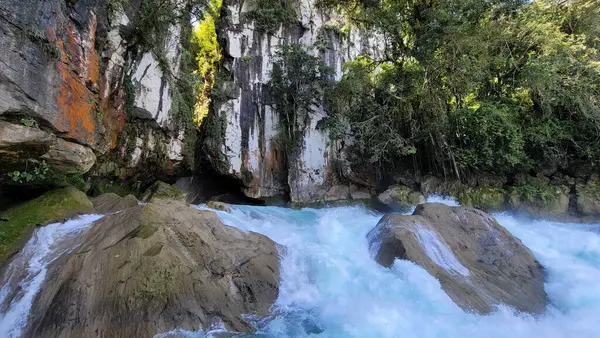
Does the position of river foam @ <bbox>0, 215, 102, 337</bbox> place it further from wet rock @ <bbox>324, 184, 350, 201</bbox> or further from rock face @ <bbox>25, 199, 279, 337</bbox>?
wet rock @ <bbox>324, 184, 350, 201</bbox>

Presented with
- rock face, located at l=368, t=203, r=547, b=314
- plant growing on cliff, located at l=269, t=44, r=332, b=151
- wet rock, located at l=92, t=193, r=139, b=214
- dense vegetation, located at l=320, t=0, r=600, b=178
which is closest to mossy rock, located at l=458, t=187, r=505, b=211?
dense vegetation, located at l=320, t=0, r=600, b=178

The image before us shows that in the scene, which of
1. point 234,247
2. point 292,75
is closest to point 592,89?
point 292,75

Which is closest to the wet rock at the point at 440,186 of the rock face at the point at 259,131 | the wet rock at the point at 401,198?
the wet rock at the point at 401,198

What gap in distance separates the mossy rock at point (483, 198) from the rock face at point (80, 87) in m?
10.8

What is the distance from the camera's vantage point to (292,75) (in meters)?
13.7

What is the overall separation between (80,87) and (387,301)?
6.49m

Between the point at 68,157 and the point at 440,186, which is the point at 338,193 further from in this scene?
the point at 68,157

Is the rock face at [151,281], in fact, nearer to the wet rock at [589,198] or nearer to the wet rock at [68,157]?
the wet rock at [68,157]

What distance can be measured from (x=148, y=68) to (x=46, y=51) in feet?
14.3

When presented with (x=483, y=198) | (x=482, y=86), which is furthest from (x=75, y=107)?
(x=482, y=86)

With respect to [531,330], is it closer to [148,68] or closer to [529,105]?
[148,68]

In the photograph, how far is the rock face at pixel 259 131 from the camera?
1345 centimetres

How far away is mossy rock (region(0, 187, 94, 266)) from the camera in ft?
13.9

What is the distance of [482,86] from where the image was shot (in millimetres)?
12375
